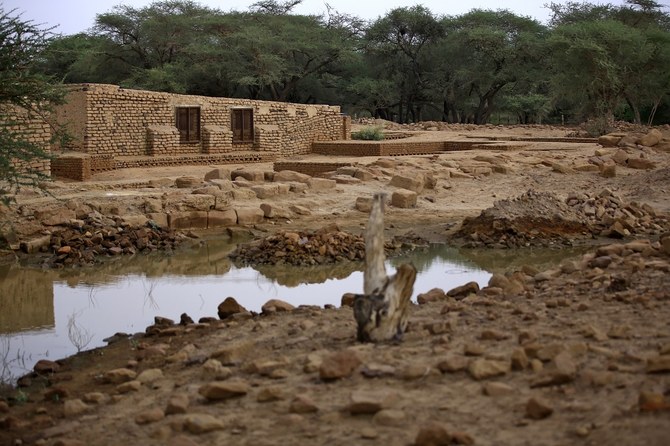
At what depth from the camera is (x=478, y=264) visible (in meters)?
12.6

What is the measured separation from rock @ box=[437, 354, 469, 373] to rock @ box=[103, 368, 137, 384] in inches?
89.2

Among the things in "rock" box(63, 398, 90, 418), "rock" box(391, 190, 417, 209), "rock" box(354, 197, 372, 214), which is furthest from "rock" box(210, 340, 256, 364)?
"rock" box(391, 190, 417, 209)

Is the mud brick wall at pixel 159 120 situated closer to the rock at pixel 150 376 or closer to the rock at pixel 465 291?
the rock at pixel 465 291

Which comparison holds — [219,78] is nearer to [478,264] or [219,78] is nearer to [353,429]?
[478,264]

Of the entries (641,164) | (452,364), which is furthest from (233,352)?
(641,164)

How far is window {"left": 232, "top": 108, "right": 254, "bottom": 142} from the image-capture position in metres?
24.9

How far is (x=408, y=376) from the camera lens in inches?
206

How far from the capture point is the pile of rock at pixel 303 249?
1217 cm

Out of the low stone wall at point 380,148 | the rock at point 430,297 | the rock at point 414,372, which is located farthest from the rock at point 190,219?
the rock at point 414,372

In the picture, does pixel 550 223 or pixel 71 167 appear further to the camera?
pixel 71 167

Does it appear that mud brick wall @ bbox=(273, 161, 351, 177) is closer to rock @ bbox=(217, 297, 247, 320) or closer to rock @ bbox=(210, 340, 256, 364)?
rock @ bbox=(217, 297, 247, 320)

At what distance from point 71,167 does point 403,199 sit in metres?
6.95

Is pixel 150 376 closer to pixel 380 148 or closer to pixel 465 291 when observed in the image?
pixel 465 291

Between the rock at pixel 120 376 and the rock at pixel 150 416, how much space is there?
1.21 metres
